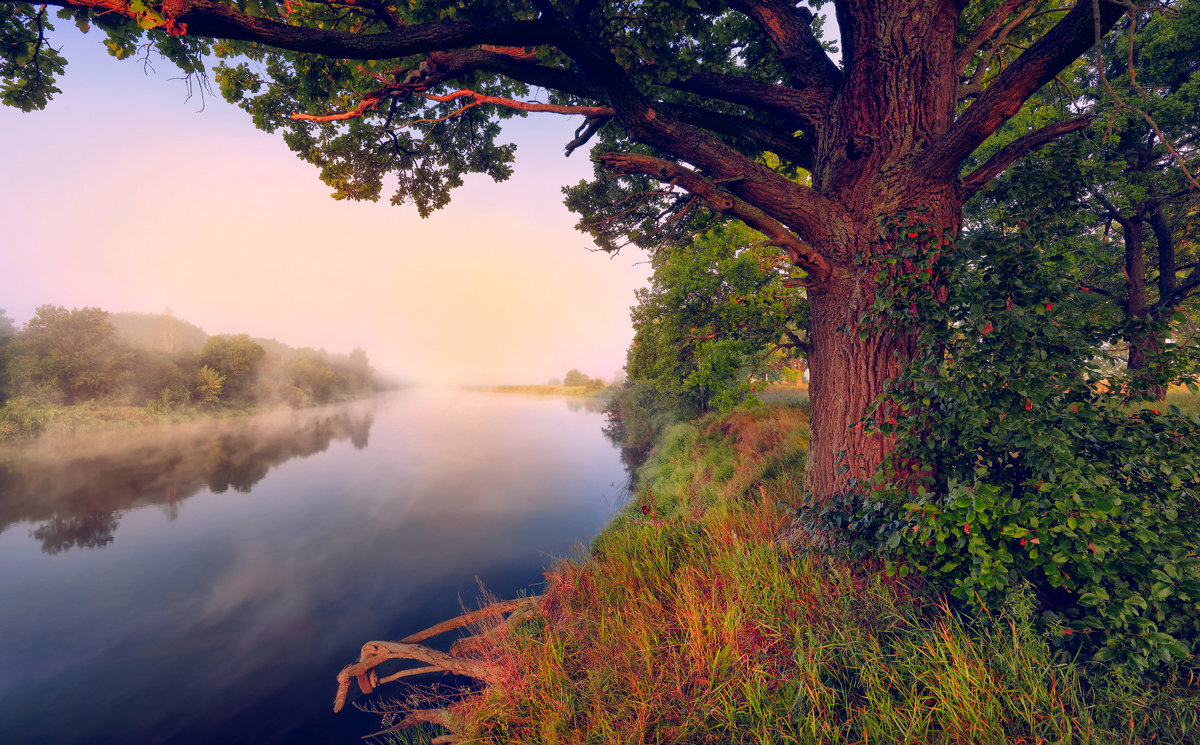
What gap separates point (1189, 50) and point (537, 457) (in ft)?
94.9

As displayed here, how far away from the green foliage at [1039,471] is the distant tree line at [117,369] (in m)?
44.5

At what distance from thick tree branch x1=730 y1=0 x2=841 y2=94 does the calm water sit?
8194 mm

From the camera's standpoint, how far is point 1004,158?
11.1 ft

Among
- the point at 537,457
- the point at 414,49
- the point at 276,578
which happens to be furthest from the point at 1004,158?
the point at 537,457

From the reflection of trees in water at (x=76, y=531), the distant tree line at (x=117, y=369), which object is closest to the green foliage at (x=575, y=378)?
the distant tree line at (x=117, y=369)

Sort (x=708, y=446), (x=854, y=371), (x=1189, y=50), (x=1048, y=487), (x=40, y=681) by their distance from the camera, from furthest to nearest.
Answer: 1. (x=708, y=446)
2. (x=1189, y=50)
3. (x=40, y=681)
4. (x=854, y=371)
5. (x=1048, y=487)

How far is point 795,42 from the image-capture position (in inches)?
170

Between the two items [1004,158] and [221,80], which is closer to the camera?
[1004,158]

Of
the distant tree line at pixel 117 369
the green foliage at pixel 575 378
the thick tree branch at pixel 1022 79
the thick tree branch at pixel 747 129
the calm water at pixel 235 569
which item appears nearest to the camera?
the thick tree branch at pixel 1022 79

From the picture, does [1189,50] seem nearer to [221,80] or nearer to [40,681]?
[221,80]

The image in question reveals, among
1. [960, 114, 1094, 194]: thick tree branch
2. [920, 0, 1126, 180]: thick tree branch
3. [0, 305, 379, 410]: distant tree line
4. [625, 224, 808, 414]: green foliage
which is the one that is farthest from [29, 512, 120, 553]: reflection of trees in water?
[960, 114, 1094, 194]: thick tree branch

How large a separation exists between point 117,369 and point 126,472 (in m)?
15.3

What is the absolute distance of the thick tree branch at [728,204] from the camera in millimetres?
3670

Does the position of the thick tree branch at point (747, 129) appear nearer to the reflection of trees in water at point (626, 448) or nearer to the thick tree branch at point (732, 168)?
the thick tree branch at point (732, 168)
